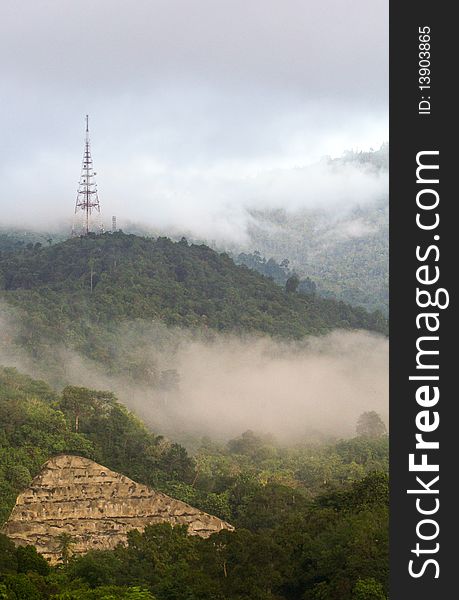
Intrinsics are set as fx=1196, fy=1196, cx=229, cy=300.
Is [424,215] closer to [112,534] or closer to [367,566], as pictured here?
[367,566]

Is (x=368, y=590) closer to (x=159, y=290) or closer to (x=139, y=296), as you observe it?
(x=139, y=296)

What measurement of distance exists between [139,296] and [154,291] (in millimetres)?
3126

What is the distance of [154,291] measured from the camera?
108 m

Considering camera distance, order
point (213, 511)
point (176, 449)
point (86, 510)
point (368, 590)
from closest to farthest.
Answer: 1. point (368, 590)
2. point (86, 510)
3. point (213, 511)
4. point (176, 449)

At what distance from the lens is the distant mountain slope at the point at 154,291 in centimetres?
10175

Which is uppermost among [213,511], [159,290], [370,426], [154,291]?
[159,290]

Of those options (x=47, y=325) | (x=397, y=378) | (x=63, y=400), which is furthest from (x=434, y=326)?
(x=47, y=325)

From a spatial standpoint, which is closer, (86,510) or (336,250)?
(86,510)

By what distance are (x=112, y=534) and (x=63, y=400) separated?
9.38 m

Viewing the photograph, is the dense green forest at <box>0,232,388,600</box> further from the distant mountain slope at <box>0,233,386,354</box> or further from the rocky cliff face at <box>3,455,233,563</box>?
the rocky cliff face at <box>3,455,233,563</box>

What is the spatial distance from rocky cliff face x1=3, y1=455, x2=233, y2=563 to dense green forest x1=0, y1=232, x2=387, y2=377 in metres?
35.1

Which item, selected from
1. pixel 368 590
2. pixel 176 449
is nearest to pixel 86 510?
pixel 176 449

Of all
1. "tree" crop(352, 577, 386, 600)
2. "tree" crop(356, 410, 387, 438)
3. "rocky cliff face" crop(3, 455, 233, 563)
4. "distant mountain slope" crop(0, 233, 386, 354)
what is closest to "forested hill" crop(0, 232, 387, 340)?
"distant mountain slope" crop(0, 233, 386, 354)

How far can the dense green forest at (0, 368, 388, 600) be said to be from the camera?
113ft
